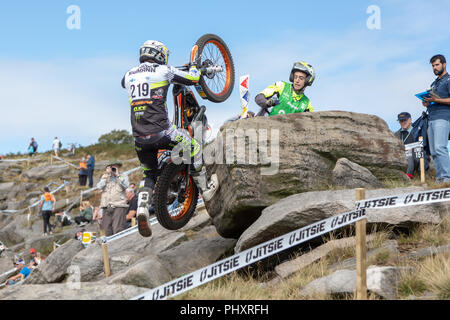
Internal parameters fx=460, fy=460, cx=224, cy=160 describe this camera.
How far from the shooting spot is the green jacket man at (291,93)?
7309 millimetres

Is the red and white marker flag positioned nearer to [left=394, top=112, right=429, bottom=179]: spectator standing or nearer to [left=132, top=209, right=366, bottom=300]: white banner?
[left=394, top=112, right=429, bottom=179]: spectator standing

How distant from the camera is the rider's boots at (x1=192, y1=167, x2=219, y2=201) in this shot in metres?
6.30

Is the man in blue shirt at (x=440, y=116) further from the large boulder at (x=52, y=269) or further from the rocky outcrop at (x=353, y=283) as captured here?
the large boulder at (x=52, y=269)

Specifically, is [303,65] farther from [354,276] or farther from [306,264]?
[354,276]

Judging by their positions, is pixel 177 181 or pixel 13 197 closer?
pixel 177 181

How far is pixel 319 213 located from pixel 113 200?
5.70m

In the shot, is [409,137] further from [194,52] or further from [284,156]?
[194,52]

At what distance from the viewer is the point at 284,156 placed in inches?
246

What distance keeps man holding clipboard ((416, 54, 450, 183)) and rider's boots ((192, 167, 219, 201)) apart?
12.8 feet

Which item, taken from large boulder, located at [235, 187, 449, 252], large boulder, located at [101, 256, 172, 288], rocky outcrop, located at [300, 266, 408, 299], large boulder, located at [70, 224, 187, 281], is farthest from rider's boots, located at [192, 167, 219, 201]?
large boulder, located at [70, 224, 187, 281]
